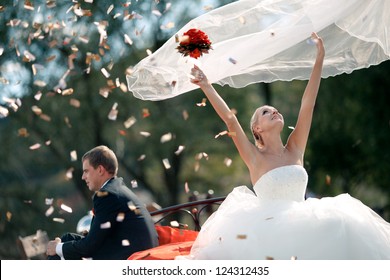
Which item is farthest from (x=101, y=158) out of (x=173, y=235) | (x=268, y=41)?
(x=268, y=41)

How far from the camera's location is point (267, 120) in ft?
18.2

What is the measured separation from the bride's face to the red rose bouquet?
2.12ft

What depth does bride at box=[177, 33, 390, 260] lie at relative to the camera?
4.77 metres

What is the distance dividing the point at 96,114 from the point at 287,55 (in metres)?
12.3

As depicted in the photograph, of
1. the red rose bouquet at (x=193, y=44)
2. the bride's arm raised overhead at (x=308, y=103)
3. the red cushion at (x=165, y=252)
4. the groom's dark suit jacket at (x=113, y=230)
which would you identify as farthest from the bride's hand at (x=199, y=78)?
the red cushion at (x=165, y=252)

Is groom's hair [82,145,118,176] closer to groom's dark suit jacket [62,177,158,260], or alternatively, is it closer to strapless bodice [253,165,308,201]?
groom's dark suit jacket [62,177,158,260]

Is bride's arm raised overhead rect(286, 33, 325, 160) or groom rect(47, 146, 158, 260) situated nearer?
groom rect(47, 146, 158, 260)

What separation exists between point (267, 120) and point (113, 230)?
1.41 metres

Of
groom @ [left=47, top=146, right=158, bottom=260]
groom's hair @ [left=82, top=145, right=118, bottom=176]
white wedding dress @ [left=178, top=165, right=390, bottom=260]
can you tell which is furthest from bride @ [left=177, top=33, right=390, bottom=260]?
groom's hair @ [left=82, top=145, right=118, bottom=176]

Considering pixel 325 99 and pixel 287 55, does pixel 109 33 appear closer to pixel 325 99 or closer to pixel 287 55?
pixel 325 99

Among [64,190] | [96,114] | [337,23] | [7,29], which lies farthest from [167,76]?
[64,190]

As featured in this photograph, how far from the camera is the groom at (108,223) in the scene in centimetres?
533

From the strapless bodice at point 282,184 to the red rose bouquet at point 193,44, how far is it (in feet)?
Result: 3.38

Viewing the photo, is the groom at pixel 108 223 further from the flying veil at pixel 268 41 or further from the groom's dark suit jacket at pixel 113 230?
the flying veil at pixel 268 41
